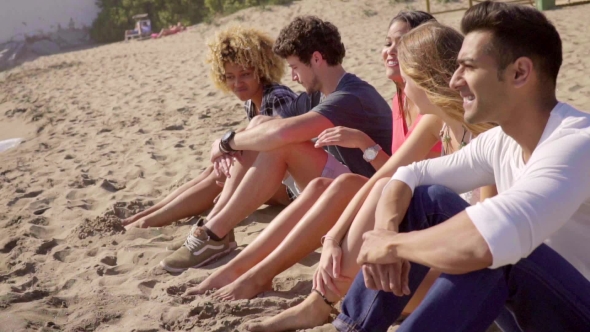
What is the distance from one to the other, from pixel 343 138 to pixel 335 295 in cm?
83


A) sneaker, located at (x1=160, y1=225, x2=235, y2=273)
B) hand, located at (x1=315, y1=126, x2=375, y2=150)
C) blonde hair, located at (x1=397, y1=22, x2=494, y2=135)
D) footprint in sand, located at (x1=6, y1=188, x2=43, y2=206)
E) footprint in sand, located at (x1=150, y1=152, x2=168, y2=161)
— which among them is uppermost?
blonde hair, located at (x1=397, y1=22, x2=494, y2=135)

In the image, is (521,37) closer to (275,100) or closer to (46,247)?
(275,100)

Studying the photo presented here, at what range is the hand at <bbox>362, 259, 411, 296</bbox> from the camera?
2137 millimetres

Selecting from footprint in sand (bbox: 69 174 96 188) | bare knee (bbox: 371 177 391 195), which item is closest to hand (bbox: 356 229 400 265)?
bare knee (bbox: 371 177 391 195)

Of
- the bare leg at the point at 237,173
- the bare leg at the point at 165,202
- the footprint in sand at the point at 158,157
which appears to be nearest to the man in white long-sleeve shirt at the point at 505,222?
the bare leg at the point at 237,173

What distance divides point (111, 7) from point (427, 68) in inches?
777

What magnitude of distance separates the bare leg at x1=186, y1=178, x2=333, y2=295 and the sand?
111 millimetres

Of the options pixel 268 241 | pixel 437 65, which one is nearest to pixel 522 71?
pixel 437 65

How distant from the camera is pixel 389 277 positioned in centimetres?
214

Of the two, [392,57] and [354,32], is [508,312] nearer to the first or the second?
[392,57]

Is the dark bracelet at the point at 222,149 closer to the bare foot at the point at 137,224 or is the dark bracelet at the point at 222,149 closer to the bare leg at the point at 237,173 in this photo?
the bare leg at the point at 237,173

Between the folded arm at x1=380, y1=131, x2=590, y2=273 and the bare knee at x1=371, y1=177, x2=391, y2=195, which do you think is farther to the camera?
the bare knee at x1=371, y1=177, x2=391, y2=195

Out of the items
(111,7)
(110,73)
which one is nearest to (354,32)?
(110,73)

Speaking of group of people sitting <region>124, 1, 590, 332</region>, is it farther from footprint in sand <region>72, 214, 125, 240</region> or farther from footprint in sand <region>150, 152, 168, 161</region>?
footprint in sand <region>150, 152, 168, 161</region>
